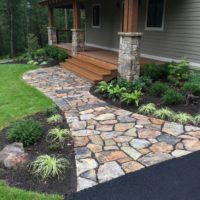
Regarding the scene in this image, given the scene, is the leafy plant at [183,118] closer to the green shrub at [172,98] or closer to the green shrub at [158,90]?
the green shrub at [172,98]

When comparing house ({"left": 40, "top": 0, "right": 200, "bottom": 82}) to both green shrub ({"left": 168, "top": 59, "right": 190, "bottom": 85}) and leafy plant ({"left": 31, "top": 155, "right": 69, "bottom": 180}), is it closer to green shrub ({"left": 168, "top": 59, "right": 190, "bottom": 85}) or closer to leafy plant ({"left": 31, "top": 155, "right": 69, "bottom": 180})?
green shrub ({"left": 168, "top": 59, "right": 190, "bottom": 85})

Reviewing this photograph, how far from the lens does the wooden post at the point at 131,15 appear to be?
603cm

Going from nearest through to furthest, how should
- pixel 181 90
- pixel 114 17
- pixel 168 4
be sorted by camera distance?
pixel 181 90
pixel 168 4
pixel 114 17

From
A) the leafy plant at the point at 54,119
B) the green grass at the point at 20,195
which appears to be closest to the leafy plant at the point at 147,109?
the leafy plant at the point at 54,119

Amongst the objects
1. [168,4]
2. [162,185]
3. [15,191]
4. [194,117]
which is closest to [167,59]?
[168,4]

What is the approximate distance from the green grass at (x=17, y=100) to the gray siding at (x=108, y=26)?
→ 463cm

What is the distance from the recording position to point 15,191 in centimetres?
260

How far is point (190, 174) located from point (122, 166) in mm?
819

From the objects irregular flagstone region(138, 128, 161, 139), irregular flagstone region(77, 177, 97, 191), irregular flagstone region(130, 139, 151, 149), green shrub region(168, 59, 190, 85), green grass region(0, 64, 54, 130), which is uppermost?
green shrub region(168, 59, 190, 85)

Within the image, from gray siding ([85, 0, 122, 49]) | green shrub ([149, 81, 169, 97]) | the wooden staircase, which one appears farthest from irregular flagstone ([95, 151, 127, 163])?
gray siding ([85, 0, 122, 49])

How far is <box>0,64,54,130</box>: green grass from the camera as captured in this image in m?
4.89

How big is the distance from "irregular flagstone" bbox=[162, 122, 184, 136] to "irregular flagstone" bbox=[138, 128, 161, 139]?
184 mm

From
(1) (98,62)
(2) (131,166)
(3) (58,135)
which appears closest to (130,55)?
(1) (98,62)

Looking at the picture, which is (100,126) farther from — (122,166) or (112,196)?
(112,196)
